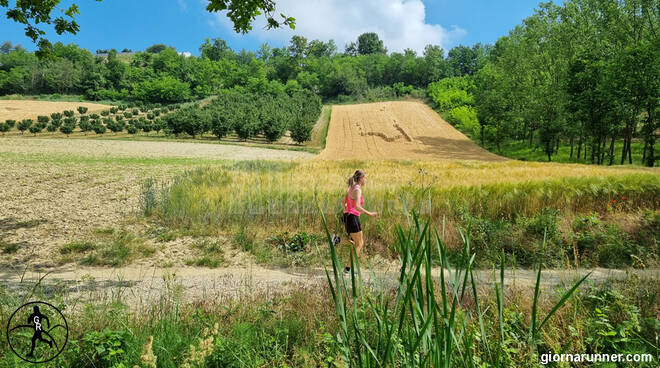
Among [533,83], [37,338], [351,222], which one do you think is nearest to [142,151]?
[351,222]

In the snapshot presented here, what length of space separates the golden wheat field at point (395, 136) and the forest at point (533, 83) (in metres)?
5.59

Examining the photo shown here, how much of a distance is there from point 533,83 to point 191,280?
61.5 m

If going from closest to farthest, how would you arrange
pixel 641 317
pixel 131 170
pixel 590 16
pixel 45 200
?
pixel 641 317 < pixel 45 200 < pixel 131 170 < pixel 590 16

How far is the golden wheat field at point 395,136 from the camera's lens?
49812mm

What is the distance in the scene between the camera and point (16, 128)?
64438mm

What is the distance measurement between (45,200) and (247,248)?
1000cm

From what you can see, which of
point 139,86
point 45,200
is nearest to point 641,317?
point 45,200

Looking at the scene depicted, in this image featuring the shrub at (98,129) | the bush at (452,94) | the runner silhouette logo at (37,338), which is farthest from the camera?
the bush at (452,94)

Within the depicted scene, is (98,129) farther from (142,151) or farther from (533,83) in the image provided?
(533,83)

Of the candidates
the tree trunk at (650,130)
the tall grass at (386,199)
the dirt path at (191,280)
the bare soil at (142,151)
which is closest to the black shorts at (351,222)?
the dirt path at (191,280)

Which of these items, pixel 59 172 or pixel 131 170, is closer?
pixel 59 172

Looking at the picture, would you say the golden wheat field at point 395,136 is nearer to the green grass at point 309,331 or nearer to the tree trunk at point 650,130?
the tree trunk at point 650,130

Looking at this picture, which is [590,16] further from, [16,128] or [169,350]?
[16,128]

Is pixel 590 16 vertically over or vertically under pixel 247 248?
over
